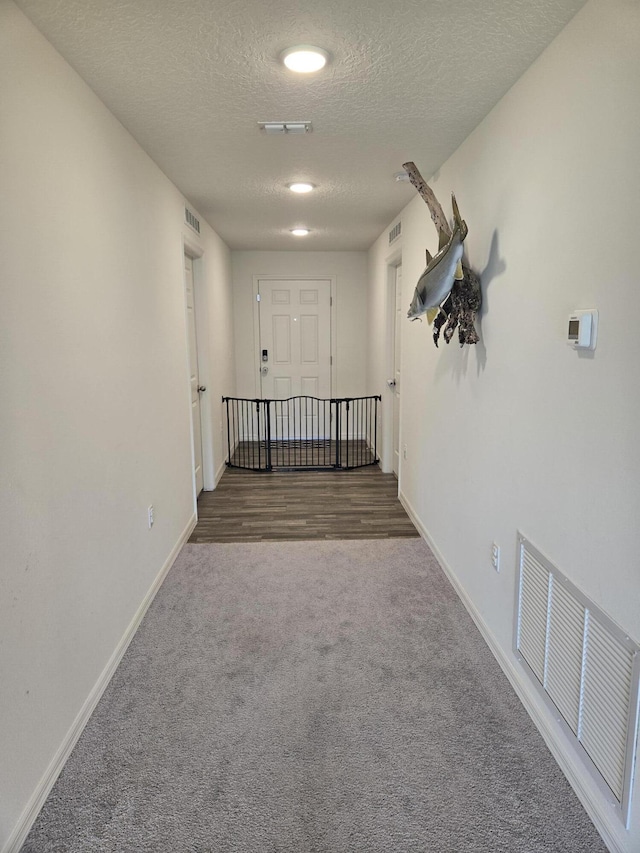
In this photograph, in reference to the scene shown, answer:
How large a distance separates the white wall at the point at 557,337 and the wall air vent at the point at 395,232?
149 cm

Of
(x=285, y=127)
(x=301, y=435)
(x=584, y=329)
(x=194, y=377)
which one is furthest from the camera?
(x=301, y=435)

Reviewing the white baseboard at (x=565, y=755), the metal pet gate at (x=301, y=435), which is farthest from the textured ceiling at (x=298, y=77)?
the metal pet gate at (x=301, y=435)

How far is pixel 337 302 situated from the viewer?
6.80 m

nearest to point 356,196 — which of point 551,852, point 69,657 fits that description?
point 69,657

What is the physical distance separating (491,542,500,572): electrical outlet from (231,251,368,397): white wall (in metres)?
4.77

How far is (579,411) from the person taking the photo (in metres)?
1.62

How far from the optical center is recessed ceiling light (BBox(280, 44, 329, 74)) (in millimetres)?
1804

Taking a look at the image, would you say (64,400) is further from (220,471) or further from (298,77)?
(220,471)

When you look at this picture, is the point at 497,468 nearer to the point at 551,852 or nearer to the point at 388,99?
the point at 551,852

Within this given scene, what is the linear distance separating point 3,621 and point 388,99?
7.74ft

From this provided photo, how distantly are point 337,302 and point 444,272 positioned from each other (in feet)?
15.2

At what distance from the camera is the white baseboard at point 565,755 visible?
4.73ft

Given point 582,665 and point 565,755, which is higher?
point 582,665

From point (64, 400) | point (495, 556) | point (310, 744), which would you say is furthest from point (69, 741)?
point (495, 556)
